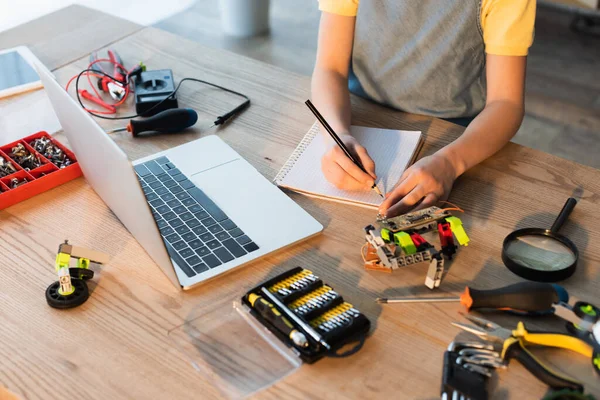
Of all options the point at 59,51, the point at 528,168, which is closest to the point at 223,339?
the point at 528,168

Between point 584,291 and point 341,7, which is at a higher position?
point 341,7

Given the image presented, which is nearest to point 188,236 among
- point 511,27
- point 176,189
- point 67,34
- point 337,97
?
point 176,189

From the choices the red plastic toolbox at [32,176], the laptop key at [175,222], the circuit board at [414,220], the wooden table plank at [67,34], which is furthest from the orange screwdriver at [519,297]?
the wooden table plank at [67,34]

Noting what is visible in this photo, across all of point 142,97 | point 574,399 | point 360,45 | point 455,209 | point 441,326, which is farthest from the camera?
point 360,45

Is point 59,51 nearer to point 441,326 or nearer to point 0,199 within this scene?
point 0,199

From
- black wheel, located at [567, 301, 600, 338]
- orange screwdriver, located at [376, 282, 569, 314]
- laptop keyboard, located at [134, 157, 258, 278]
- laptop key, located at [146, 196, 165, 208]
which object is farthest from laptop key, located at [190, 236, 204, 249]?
black wheel, located at [567, 301, 600, 338]

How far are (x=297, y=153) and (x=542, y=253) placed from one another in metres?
0.45

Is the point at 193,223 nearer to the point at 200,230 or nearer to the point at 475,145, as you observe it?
the point at 200,230

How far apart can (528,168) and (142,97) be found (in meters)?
0.74

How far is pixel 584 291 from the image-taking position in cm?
86

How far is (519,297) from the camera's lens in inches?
32.1

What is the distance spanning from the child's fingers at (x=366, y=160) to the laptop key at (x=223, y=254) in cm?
28

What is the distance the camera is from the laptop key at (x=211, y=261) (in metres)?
0.90

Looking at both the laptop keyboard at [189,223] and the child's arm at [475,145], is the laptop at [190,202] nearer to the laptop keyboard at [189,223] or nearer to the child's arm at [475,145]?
the laptop keyboard at [189,223]
